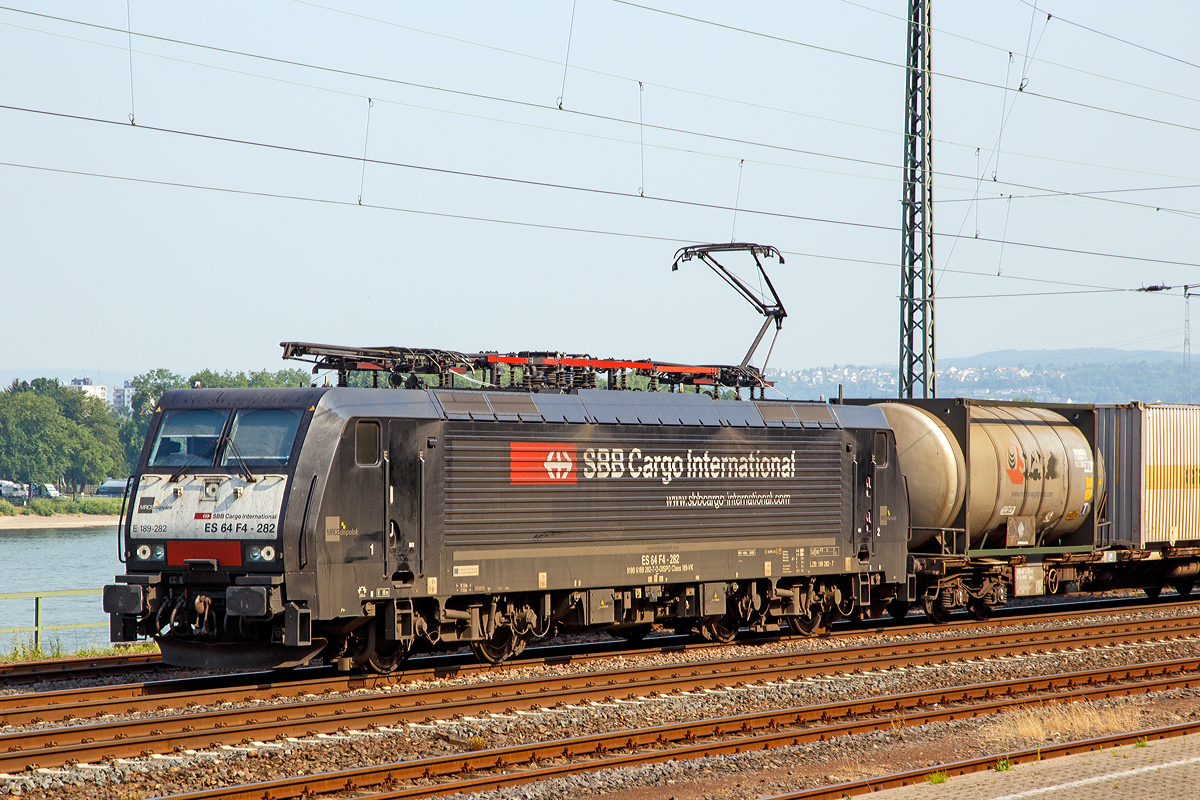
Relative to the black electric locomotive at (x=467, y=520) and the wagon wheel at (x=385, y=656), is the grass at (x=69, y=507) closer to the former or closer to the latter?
the black electric locomotive at (x=467, y=520)

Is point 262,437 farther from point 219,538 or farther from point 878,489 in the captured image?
point 878,489

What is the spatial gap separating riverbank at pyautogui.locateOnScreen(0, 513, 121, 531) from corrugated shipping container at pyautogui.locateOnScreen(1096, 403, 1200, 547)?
250 ft

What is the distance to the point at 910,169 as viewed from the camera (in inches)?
1000

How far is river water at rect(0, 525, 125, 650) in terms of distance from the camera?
112 feet

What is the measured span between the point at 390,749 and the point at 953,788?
5.22m

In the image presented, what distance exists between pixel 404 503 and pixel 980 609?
12.8m

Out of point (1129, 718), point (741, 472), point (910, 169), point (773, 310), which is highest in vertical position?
point (910, 169)

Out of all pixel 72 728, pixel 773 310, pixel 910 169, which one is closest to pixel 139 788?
pixel 72 728

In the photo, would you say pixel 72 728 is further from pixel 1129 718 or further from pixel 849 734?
pixel 1129 718

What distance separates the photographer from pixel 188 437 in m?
15.0

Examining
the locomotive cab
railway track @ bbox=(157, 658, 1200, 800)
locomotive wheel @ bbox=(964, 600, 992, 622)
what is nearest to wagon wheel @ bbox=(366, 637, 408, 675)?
the locomotive cab

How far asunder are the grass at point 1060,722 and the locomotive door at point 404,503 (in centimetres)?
694

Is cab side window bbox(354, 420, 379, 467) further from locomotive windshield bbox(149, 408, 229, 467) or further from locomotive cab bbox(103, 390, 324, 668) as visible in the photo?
locomotive windshield bbox(149, 408, 229, 467)

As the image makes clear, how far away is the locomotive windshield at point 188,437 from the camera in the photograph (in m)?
14.9
